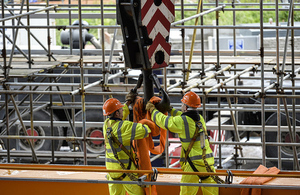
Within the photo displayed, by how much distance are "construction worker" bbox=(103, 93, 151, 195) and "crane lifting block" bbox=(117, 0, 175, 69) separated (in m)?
0.69

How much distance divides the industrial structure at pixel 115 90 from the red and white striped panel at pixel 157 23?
1718mm

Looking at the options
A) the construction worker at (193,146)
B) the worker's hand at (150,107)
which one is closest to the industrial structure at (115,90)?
the construction worker at (193,146)

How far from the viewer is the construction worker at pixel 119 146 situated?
258 inches

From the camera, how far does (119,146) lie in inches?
261

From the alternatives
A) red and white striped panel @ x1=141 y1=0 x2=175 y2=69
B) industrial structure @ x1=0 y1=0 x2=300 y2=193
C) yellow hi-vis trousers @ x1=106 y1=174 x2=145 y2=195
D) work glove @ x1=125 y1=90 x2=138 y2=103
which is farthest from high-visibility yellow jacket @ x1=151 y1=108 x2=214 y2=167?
industrial structure @ x1=0 y1=0 x2=300 y2=193

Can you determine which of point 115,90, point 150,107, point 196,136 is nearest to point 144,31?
point 150,107

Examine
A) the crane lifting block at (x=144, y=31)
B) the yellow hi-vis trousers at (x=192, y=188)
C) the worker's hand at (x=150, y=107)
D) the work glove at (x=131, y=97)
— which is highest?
the crane lifting block at (x=144, y=31)

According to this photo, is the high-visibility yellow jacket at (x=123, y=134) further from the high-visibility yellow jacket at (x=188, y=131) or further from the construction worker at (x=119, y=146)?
the high-visibility yellow jacket at (x=188, y=131)

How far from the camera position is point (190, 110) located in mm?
6773

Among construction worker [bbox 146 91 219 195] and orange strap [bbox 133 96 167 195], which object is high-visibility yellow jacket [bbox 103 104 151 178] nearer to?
orange strap [bbox 133 96 167 195]

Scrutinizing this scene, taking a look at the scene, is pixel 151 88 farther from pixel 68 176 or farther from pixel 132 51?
pixel 68 176

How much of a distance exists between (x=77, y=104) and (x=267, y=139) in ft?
15.5

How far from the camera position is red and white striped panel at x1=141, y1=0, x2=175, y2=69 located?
19.5ft

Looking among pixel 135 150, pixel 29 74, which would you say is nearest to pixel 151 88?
pixel 135 150
